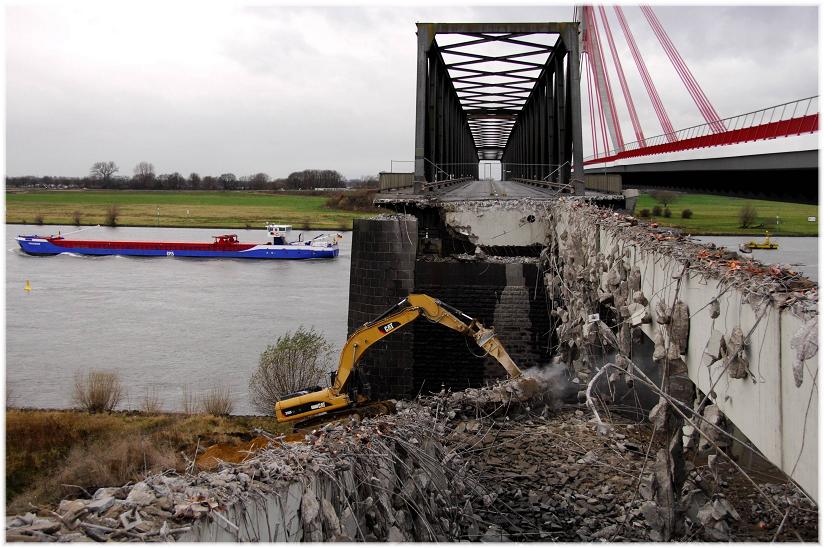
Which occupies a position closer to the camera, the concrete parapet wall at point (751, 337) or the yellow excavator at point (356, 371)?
the concrete parapet wall at point (751, 337)

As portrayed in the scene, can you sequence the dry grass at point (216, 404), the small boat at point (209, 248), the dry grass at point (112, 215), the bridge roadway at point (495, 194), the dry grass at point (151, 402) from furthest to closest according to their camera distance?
1. the dry grass at point (112, 215)
2. the small boat at point (209, 248)
3. the dry grass at point (151, 402)
4. the dry grass at point (216, 404)
5. the bridge roadway at point (495, 194)

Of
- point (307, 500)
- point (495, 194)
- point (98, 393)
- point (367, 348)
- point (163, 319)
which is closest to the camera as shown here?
point (307, 500)

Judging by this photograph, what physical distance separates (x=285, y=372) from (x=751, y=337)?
1717 cm

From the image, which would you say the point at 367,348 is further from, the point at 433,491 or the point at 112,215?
the point at 112,215

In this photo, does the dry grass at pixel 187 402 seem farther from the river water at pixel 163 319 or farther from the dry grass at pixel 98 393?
the dry grass at pixel 98 393

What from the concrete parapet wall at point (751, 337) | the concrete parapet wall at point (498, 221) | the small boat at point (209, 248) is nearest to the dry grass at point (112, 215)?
the small boat at point (209, 248)

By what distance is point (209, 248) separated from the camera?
60.8m

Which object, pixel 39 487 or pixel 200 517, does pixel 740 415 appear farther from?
pixel 39 487

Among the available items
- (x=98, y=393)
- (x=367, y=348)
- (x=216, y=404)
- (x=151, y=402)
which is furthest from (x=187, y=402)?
(x=367, y=348)

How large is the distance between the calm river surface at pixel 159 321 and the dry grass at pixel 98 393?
1.91 feet

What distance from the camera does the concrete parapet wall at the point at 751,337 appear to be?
160 inches

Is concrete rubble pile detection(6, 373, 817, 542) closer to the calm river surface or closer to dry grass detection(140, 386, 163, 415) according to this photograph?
dry grass detection(140, 386, 163, 415)

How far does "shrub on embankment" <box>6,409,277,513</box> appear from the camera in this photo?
1573 cm

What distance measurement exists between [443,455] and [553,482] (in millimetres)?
1302
